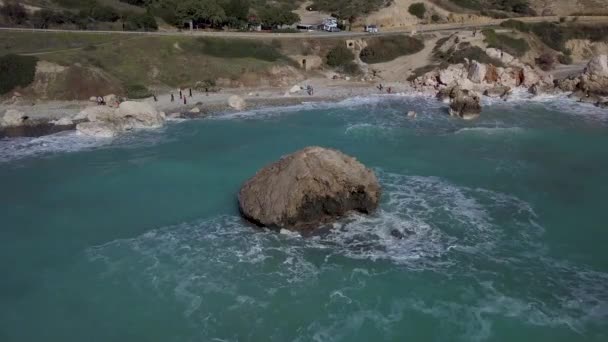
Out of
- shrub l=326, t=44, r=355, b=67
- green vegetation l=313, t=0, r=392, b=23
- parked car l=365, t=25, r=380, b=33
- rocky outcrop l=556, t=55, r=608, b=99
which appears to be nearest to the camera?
rocky outcrop l=556, t=55, r=608, b=99

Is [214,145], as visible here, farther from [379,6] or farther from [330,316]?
[379,6]

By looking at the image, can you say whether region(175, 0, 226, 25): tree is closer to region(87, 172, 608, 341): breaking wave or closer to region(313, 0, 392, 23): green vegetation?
region(313, 0, 392, 23): green vegetation

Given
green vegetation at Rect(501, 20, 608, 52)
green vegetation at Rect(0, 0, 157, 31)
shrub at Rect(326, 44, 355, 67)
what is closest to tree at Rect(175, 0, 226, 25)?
green vegetation at Rect(0, 0, 157, 31)

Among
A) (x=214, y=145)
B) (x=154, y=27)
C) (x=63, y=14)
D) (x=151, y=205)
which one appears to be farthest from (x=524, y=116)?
(x=63, y=14)

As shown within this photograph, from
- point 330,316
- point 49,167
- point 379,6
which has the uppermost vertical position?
point 379,6

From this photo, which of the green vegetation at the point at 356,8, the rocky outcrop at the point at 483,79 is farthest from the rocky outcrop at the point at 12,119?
the green vegetation at the point at 356,8

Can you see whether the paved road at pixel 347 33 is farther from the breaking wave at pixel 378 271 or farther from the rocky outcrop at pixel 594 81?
the breaking wave at pixel 378 271

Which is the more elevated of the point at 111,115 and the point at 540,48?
the point at 540,48
